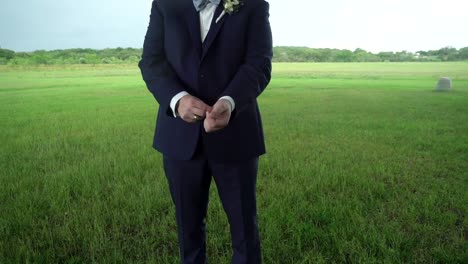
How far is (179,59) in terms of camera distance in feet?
4.52

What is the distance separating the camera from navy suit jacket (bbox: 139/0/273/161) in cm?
133

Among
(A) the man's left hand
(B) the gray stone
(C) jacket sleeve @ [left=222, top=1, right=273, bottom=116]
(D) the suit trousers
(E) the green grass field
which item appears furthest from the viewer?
(B) the gray stone

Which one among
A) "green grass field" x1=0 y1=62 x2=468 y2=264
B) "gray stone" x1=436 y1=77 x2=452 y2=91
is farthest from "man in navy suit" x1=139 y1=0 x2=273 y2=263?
"gray stone" x1=436 y1=77 x2=452 y2=91

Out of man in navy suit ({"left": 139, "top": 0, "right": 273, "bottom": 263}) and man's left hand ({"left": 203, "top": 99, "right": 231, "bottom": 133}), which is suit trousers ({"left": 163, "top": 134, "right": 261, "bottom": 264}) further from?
man's left hand ({"left": 203, "top": 99, "right": 231, "bottom": 133})

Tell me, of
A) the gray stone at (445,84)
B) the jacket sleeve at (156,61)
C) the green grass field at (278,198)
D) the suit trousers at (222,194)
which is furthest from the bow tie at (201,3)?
the gray stone at (445,84)

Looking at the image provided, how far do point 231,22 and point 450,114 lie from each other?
851cm

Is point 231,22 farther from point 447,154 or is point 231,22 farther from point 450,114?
point 450,114

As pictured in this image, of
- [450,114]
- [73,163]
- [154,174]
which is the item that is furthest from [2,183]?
[450,114]

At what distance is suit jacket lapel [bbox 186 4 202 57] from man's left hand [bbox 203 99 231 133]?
284mm

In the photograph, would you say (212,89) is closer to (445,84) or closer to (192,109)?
(192,109)

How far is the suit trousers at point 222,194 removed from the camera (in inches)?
56.6

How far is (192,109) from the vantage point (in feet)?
3.96

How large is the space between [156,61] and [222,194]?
2.03ft

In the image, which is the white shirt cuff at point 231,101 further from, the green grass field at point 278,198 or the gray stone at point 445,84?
the gray stone at point 445,84
